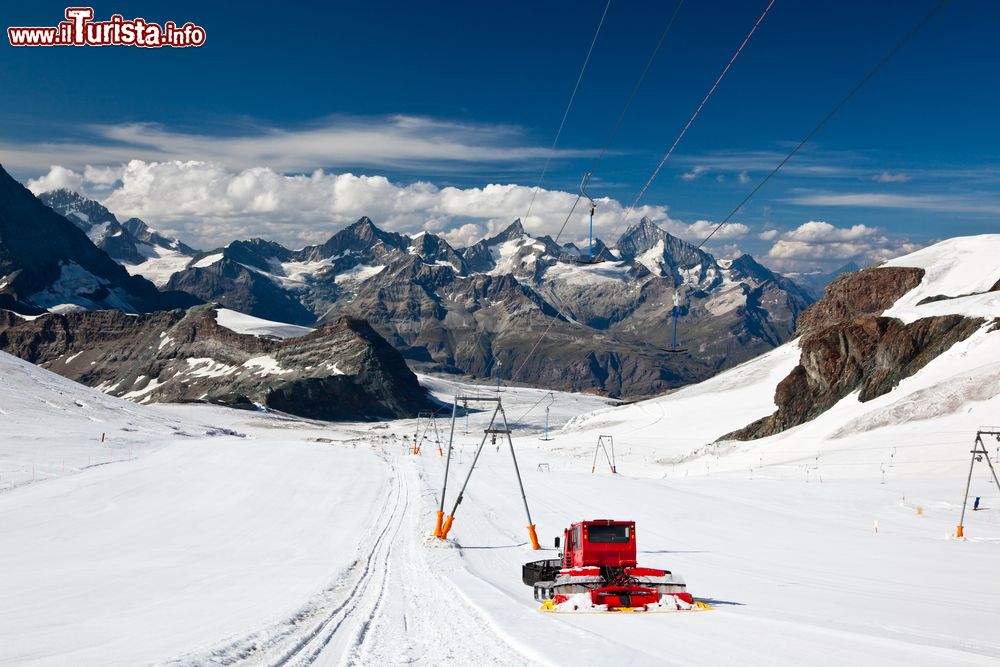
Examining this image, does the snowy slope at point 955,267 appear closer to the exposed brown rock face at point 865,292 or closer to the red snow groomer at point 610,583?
the exposed brown rock face at point 865,292

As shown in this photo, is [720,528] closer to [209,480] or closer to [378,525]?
[378,525]

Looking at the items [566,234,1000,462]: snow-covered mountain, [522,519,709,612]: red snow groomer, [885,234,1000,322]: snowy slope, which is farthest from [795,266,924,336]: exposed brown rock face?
[522,519,709,612]: red snow groomer

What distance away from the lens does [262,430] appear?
142 m

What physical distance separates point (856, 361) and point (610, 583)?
3100 inches

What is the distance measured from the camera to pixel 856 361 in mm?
87688

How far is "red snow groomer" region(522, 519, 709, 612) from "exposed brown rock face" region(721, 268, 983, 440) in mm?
65161

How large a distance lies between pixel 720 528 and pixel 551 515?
894 cm

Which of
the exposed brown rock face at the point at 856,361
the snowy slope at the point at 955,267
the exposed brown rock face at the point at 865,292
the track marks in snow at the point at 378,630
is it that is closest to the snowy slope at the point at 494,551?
the track marks in snow at the point at 378,630

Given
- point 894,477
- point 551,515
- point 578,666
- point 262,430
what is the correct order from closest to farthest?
point 578,666
point 551,515
point 894,477
point 262,430

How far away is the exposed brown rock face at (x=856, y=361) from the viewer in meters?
78.1

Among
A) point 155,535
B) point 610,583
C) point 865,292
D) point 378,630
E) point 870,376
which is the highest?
point 865,292

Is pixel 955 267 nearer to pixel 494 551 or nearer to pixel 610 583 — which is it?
pixel 494 551

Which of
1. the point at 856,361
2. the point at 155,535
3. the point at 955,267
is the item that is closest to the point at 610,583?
the point at 155,535

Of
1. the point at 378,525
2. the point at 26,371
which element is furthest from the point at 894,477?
the point at 26,371
